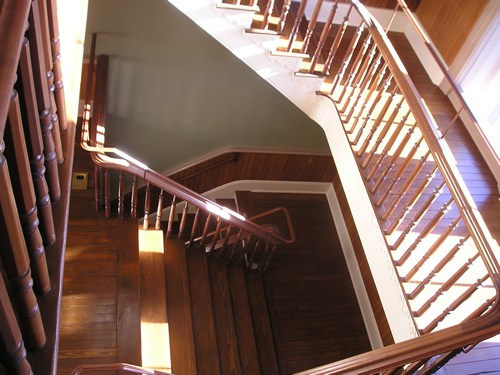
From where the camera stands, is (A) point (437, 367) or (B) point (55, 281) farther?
(A) point (437, 367)

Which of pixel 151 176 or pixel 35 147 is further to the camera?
pixel 151 176

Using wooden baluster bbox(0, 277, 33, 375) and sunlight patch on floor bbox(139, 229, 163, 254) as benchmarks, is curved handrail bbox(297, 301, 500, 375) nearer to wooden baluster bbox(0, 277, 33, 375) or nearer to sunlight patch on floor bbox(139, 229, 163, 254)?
wooden baluster bbox(0, 277, 33, 375)

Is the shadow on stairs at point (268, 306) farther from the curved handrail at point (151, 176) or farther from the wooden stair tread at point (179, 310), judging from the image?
the curved handrail at point (151, 176)

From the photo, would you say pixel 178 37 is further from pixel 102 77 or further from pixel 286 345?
pixel 286 345

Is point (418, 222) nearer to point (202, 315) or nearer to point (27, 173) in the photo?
point (202, 315)

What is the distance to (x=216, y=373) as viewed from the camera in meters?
4.34

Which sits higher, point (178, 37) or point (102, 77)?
point (178, 37)

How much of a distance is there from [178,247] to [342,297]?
2.08m

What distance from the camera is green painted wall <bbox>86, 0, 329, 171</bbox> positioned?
438 centimetres

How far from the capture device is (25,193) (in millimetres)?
1537

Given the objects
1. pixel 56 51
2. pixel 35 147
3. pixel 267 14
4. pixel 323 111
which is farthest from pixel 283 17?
pixel 35 147

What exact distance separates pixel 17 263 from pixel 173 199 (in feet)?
9.85

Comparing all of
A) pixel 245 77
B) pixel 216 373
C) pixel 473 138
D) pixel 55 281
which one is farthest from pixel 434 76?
pixel 55 281

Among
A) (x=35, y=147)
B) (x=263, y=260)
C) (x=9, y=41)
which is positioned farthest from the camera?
(x=263, y=260)
